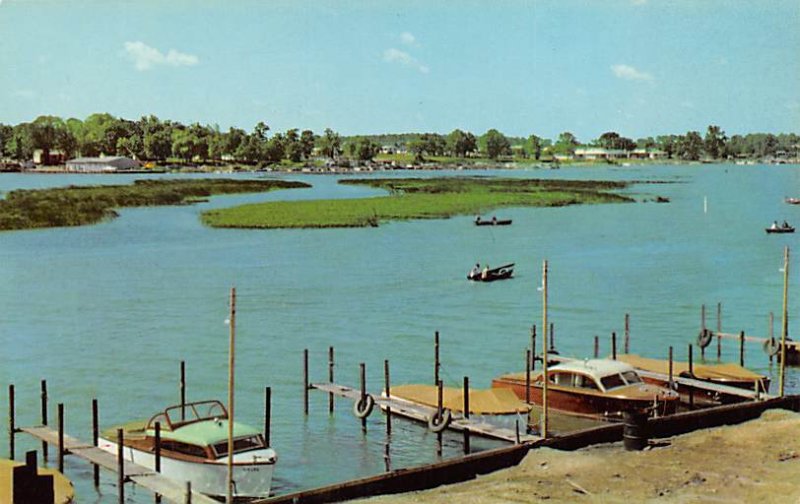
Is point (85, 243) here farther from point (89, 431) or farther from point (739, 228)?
point (739, 228)

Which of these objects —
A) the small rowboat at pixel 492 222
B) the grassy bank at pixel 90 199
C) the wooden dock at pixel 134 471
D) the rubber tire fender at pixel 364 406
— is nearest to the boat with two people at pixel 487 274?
the rubber tire fender at pixel 364 406

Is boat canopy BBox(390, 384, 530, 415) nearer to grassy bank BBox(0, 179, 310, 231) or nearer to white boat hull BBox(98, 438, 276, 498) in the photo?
white boat hull BBox(98, 438, 276, 498)

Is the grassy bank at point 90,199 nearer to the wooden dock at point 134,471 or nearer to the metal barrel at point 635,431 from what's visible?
the wooden dock at point 134,471

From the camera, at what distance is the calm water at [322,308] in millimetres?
35031

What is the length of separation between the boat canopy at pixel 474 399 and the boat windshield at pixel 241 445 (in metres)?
6.93

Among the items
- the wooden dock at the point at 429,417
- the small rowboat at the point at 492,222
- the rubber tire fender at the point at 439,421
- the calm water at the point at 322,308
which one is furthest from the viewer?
the small rowboat at the point at 492,222

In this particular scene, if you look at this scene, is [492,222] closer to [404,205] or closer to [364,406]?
[404,205]

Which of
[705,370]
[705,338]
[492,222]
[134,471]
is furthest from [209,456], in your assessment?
[492,222]

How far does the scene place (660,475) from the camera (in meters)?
24.9

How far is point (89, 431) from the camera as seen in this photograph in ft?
106

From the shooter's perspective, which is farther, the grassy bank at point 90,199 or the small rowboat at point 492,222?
the small rowboat at point 492,222

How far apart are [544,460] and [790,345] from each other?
17.9 meters

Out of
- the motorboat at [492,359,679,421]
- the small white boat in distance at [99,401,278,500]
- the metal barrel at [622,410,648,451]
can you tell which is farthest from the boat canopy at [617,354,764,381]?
the small white boat in distance at [99,401,278,500]

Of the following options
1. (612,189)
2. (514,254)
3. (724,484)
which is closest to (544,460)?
(724,484)
